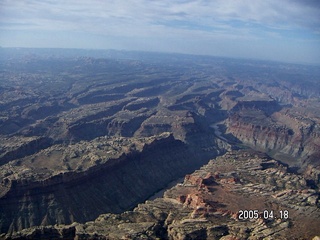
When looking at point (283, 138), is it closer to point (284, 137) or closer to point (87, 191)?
point (284, 137)

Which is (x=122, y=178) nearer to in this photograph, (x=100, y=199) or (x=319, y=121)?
(x=100, y=199)

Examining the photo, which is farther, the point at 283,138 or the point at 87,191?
the point at 283,138

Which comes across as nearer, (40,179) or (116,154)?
(40,179)

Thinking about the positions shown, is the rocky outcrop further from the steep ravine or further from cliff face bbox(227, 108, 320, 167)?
cliff face bbox(227, 108, 320, 167)

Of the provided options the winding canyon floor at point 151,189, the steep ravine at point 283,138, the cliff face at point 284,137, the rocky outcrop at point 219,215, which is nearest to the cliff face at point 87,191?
the winding canyon floor at point 151,189

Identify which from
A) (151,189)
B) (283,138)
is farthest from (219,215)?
(283,138)

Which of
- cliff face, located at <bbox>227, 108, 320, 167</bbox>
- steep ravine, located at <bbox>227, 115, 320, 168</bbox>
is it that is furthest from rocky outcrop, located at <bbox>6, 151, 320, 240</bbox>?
cliff face, located at <bbox>227, 108, 320, 167</bbox>

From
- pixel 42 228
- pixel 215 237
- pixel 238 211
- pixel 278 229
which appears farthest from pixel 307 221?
pixel 42 228

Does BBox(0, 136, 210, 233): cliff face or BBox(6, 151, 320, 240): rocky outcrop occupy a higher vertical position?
BBox(6, 151, 320, 240): rocky outcrop

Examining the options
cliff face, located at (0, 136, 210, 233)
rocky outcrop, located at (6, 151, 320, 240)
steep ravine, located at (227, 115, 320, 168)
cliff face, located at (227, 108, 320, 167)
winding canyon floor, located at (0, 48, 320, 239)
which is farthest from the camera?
cliff face, located at (227, 108, 320, 167)
